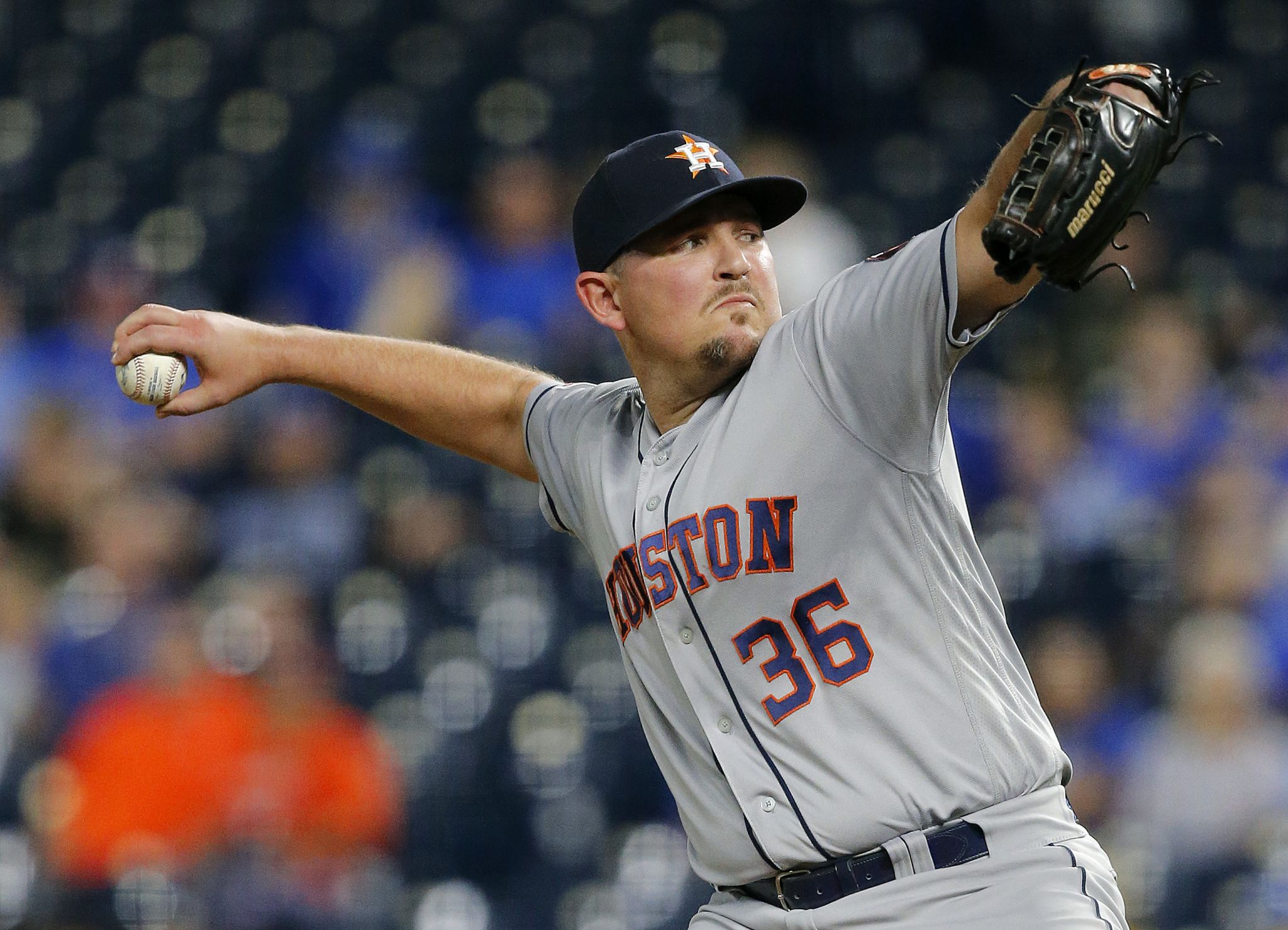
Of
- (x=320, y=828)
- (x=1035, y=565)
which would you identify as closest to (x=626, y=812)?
(x=320, y=828)

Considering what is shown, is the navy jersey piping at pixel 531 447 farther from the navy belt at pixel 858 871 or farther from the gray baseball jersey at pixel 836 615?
the navy belt at pixel 858 871

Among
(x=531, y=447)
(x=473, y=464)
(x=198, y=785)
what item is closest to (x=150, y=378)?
(x=531, y=447)

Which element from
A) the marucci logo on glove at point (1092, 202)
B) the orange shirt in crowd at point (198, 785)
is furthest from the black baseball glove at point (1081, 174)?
the orange shirt in crowd at point (198, 785)

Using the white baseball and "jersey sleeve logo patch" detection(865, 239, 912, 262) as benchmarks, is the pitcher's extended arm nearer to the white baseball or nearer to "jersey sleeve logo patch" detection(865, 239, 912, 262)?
the white baseball

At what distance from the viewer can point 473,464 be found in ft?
16.4

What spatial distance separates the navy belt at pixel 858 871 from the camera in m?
1.94

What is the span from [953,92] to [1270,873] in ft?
10.1

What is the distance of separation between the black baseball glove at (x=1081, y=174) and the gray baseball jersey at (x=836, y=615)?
0.67 ft

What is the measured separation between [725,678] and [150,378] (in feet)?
3.36

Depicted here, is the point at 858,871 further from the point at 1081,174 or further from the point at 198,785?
the point at 198,785

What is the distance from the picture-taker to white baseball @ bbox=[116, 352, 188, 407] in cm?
234

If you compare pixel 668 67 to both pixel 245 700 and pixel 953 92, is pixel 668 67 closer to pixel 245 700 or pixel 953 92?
pixel 953 92

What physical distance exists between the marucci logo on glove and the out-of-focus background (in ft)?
9.66

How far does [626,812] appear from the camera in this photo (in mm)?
4387
